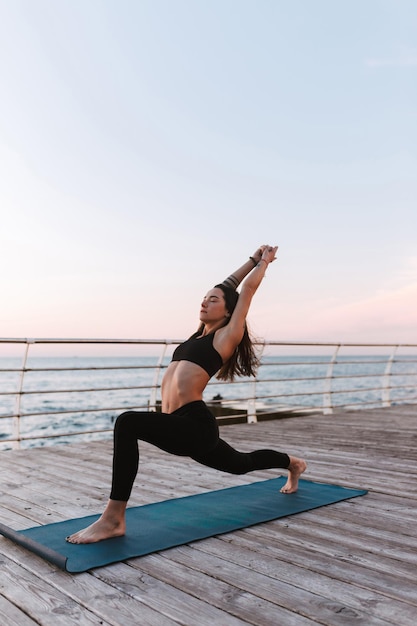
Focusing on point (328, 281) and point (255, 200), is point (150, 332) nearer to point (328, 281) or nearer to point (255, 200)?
point (328, 281)

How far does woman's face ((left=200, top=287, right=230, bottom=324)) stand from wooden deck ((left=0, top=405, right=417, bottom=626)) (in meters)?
0.93

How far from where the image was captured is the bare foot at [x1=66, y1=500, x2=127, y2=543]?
217cm

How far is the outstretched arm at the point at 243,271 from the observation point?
265cm

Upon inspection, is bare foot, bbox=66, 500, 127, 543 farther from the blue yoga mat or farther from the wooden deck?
the wooden deck

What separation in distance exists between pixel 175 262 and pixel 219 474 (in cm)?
1443

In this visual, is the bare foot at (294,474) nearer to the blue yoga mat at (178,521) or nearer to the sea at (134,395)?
the blue yoga mat at (178,521)

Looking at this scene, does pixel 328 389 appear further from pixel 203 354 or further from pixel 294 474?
pixel 203 354

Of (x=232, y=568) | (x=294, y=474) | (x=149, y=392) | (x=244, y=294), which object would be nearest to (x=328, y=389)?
(x=294, y=474)

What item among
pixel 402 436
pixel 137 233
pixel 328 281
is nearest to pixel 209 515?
pixel 402 436

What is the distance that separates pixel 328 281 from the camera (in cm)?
2091

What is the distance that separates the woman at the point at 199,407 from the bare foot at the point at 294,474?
0.38ft

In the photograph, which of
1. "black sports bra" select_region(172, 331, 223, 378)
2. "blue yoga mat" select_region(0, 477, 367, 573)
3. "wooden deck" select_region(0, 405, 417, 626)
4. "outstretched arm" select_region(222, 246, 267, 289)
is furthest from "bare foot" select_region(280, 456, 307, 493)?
"outstretched arm" select_region(222, 246, 267, 289)

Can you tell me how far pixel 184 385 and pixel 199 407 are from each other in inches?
4.4

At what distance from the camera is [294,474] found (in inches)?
119
